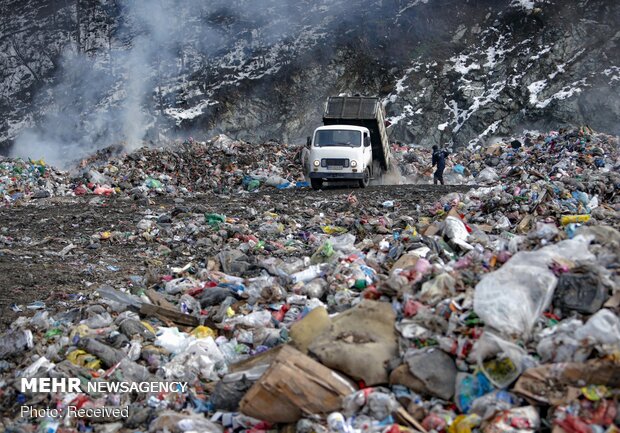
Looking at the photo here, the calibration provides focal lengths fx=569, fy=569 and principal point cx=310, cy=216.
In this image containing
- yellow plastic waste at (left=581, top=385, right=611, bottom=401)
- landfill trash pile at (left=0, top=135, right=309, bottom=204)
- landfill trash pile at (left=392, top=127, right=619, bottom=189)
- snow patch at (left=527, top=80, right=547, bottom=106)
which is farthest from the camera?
snow patch at (left=527, top=80, right=547, bottom=106)

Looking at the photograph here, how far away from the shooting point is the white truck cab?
1284 cm

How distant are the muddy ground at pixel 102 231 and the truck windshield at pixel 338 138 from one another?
1.20m

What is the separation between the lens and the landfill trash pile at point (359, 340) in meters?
3.16

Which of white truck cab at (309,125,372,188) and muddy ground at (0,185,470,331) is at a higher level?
white truck cab at (309,125,372,188)

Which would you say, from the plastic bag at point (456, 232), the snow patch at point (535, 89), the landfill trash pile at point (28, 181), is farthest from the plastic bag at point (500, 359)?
the snow patch at point (535, 89)

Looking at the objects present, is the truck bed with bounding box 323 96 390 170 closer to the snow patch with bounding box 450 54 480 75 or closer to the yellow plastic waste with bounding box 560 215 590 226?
the yellow plastic waste with bounding box 560 215 590 226

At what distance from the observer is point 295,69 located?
26031 millimetres

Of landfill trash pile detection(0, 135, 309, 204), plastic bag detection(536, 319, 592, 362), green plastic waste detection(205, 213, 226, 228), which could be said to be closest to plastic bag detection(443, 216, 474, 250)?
plastic bag detection(536, 319, 592, 362)

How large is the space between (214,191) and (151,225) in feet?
18.6

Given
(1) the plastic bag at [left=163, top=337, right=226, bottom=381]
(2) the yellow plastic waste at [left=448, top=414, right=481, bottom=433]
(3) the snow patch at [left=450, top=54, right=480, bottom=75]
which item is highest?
(3) the snow patch at [left=450, top=54, right=480, bottom=75]

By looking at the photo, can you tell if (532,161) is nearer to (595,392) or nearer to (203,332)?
(203,332)

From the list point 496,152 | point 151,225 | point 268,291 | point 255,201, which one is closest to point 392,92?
point 496,152

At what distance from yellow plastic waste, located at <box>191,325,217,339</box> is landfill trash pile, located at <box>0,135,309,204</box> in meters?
8.62

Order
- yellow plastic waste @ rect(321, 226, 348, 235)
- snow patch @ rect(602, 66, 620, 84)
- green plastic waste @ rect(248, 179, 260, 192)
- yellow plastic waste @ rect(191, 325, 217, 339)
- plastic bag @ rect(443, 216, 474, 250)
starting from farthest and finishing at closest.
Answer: snow patch @ rect(602, 66, 620, 84) → green plastic waste @ rect(248, 179, 260, 192) → yellow plastic waste @ rect(321, 226, 348, 235) → plastic bag @ rect(443, 216, 474, 250) → yellow plastic waste @ rect(191, 325, 217, 339)
